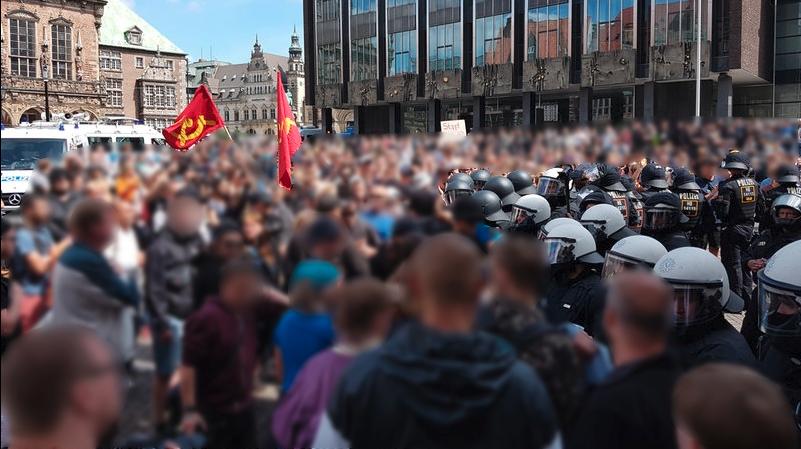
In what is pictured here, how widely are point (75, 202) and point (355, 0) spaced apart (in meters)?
44.1

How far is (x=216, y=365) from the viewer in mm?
2014

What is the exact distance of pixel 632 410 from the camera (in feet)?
7.00

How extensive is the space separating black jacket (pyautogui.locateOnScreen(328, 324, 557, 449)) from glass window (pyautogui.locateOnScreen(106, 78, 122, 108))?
73.4m

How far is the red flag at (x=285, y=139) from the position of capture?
288 cm

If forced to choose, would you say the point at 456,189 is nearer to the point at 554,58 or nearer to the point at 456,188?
the point at 456,188

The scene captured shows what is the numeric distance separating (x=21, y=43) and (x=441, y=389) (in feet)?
217

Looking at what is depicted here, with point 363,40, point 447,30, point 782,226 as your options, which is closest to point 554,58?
point 447,30

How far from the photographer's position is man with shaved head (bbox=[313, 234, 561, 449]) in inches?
77.6

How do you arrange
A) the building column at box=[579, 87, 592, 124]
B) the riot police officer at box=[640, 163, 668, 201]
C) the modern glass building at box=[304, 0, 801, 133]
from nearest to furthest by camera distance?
1. the riot police officer at box=[640, 163, 668, 201]
2. the modern glass building at box=[304, 0, 801, 133]
3. the building column at box=[579, 87, 592, 124]

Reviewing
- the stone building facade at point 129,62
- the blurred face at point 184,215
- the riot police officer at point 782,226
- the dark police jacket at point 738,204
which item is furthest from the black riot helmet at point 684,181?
the stone building facade at point 129,62

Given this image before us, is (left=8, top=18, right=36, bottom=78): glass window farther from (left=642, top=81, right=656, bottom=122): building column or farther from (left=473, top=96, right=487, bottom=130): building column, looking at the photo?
(left=642, top=81, right=656, bottom=122): building column

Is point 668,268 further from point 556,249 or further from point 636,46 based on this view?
point 636,46

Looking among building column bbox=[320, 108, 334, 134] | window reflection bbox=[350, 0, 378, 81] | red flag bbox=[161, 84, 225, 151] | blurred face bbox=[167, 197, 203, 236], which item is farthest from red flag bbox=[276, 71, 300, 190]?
building column bbox=[320, 108, 334, 134]

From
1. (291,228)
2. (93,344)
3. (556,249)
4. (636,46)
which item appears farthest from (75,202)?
(636,46)
